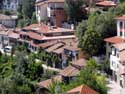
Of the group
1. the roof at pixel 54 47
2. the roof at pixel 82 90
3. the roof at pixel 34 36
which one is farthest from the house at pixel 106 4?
the roof at pixel 82 90

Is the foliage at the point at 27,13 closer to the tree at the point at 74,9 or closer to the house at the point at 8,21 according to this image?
the house at the point at 8,21

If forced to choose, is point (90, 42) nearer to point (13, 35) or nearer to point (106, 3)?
point (106, 3)

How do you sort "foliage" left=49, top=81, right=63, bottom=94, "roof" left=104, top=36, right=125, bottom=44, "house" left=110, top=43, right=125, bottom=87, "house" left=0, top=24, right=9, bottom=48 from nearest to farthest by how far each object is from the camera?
1. "foliage" left=49, top=81, right=63, bottom=94
2. "house" left=110, top=43, right=125, bottom=87
3. "roof" left=104, top=36, right=125, bottom=44
4. "house" left=0, top=24, right=9, bottom=48

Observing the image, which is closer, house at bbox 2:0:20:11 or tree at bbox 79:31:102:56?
tree at bbox 79:31:102:56

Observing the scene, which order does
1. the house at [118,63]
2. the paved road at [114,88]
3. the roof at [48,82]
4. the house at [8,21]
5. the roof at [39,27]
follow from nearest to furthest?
the paved road at [114,88], the house at [118,63], the roof at [48,82], the roof at [39,27], the house at [8,21]

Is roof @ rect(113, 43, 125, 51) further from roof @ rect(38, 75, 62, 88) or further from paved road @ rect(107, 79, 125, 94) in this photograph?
roof @ rect(38, 75, 62, 88)

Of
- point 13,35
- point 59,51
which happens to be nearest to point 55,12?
point 13,35

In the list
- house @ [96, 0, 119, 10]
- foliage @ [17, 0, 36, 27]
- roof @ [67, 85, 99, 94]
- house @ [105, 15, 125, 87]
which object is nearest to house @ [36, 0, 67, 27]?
house @ [96, 0, 119, 10]
